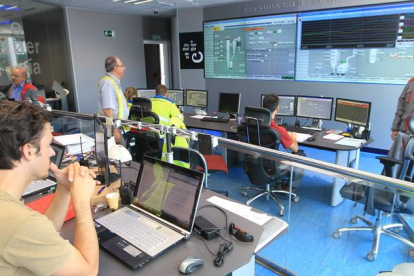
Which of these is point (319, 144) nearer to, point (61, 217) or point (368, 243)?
point (368, 243)

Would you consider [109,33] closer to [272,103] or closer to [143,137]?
[143,137]

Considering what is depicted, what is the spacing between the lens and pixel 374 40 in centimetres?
492

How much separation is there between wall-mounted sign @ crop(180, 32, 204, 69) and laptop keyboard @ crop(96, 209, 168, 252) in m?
6.07

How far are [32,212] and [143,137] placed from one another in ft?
8.64

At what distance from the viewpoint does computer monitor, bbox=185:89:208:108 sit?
214 inches

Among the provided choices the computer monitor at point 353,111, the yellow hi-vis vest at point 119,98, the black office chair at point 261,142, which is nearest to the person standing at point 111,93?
the yellow hi-vis vest at point 119,98

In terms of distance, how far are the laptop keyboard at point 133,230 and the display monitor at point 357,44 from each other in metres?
4.92

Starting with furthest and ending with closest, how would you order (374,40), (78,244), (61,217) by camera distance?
(374,40) < (61,217) < (78,244)

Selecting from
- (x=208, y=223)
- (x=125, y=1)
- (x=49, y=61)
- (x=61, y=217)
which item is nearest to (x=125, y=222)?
(x=61, y=217)

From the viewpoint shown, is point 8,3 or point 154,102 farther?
point 8,3

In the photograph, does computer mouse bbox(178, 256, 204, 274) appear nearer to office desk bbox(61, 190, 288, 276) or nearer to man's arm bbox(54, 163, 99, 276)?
office desk bbox(61, 190, 288, 276)

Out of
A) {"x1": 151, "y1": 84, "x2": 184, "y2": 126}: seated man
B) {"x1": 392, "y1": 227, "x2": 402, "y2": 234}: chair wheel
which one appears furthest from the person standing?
{"x1": 392, "y1": 227, "x2": 402, "y2": 234}: chair wheel

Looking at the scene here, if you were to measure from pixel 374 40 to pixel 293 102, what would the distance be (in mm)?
1806

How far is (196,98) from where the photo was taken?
5.54 m
